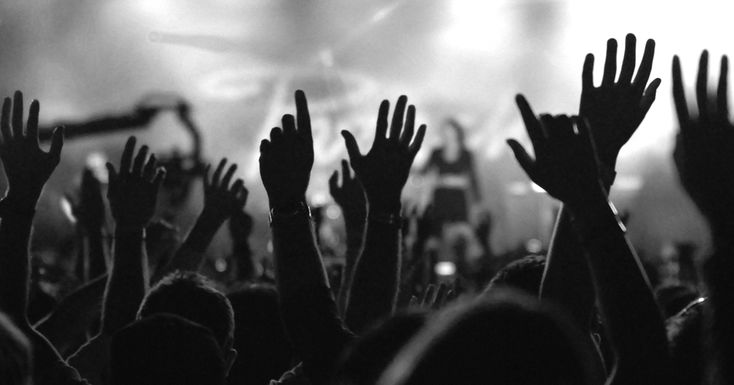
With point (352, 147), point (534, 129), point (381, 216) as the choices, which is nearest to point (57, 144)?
point (352, 147)

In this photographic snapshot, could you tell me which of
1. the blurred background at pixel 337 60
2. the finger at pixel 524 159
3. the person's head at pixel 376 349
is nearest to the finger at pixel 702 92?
the finger at pixel 524 159

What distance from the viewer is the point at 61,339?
2.39 meters

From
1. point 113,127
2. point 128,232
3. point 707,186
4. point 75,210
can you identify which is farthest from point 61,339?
point 113,127

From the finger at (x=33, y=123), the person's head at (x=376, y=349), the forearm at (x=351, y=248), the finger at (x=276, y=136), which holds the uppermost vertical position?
the finger at (x=33, y=123)

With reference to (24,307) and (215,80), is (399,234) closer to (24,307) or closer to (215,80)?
(24,307)

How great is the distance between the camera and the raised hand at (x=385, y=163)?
208cm

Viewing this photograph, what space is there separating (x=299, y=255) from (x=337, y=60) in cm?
1130

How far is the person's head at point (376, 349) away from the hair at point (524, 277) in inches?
30.3

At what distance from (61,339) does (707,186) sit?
5.89 ft

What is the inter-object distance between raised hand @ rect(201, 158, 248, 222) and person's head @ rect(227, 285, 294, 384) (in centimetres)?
71

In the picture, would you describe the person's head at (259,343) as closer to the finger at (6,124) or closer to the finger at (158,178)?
the finger at (158,178)

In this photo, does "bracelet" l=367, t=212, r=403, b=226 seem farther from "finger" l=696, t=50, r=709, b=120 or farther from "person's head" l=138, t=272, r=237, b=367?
"finger" l=696, t=50, r=709, b=120

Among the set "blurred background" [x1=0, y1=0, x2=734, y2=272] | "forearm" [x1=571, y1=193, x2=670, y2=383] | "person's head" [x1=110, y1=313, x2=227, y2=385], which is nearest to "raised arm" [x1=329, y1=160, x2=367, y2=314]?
"person's head" [x1=110, y1=313, x2=227, y2=385]

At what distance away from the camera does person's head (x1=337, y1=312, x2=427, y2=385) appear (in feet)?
4.00
